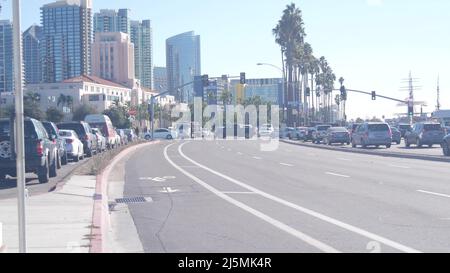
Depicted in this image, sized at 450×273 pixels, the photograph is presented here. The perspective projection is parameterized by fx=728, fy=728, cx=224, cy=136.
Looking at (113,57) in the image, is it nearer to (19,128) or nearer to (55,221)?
(55,221)

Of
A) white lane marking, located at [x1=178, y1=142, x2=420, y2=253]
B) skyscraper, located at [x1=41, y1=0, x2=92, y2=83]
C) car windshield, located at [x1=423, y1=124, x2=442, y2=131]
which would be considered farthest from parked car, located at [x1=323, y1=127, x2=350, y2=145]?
skyscraper, located at [x1=41, y1=0, x2=92, y2=83]

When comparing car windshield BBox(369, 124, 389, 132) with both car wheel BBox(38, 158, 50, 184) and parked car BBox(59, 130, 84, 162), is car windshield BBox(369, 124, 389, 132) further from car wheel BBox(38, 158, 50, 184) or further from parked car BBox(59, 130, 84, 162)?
car wheel BBox(38, 158, 50, 184)

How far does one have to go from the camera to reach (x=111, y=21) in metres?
181

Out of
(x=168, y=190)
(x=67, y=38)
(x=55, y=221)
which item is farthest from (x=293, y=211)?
(x=67, y=38)

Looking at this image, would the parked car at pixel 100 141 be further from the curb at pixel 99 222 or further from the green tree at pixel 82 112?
the green tree at pixel 82 112

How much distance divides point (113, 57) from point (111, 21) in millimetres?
34988

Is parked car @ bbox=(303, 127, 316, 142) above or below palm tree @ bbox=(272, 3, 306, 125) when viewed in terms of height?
below

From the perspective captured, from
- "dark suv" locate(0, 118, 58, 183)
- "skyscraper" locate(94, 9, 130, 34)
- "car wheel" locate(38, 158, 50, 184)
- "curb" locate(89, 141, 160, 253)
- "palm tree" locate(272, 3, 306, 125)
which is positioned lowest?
"curb" locate(89, 141, 160, 253)

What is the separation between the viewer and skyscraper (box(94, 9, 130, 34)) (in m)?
179

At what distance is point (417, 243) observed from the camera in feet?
36.0

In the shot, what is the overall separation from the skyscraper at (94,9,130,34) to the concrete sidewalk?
164701 millimetres

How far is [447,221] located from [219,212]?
458 cm

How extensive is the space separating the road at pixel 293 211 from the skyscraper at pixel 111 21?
158 m
